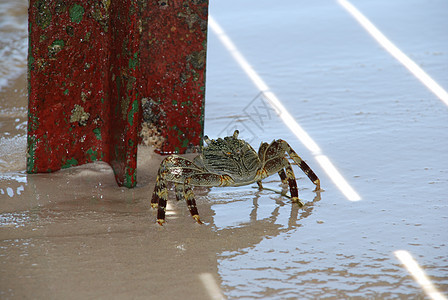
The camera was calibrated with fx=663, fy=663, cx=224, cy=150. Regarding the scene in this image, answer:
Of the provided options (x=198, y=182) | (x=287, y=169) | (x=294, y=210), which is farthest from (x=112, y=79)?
(x=294, y=210)

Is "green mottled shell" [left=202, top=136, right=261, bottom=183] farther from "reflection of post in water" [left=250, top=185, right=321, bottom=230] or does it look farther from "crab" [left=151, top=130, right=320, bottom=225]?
"reflection of post in water" [left=250, top=185, right=321, bottom=230]

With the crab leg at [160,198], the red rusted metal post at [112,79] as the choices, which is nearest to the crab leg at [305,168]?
the crab leg at [160,198]

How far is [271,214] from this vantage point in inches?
144

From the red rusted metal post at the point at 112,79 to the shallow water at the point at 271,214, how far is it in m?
0.18

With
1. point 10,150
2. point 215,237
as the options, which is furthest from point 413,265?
point 10,150

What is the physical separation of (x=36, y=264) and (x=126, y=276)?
0.44 meters

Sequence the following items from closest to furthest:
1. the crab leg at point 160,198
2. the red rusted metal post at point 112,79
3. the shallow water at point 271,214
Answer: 1. the shallow water at point 271,214
2. the crab leg at point 160,198
3. the red rusted metal post at point 112,79

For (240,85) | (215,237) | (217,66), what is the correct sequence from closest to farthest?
1. (215,237)
2. (240,85)
3. (217,66)

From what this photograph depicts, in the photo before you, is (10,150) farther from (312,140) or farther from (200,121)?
(312,140)

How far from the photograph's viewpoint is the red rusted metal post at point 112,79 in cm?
408

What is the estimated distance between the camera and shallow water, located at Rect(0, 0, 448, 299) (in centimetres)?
281

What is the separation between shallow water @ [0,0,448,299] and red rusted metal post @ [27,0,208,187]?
0.58ft

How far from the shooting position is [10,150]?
4.71 metres

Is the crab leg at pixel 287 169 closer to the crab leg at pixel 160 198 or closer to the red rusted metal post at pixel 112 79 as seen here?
the crab leg at pixel 160 198
